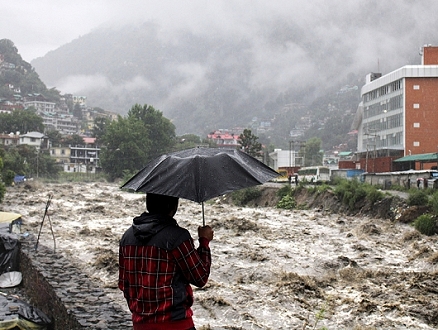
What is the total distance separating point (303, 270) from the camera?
12797mm

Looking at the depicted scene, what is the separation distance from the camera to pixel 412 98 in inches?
1757

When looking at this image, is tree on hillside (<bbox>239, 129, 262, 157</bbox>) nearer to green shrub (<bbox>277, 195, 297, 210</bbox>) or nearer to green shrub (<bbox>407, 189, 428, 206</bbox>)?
green shrub (<bbox>277, 195, 297, 210</bbox>)

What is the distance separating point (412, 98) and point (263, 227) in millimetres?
30189

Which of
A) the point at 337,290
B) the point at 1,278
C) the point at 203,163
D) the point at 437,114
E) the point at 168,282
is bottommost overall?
the point at 337,290

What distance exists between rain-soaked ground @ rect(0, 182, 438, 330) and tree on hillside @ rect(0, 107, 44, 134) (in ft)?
186

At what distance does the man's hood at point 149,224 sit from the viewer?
2.60 m

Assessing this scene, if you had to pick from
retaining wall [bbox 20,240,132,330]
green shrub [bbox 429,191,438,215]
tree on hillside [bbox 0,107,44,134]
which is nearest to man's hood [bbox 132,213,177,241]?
retaining wall [bbox 20,240,132,330]

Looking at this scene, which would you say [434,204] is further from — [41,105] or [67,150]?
[41,105]

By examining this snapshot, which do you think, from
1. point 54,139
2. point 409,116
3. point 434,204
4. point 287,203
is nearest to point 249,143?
point 409,116

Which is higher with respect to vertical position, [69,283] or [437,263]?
[69,283]

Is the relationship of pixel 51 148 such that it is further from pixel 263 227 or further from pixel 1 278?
pixel 1 278

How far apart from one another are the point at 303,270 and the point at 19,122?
71.7 m

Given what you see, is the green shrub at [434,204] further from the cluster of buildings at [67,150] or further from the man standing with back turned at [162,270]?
the cluster of buildings at [67,150]

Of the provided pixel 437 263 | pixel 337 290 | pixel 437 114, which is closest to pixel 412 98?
pixel 437 114
